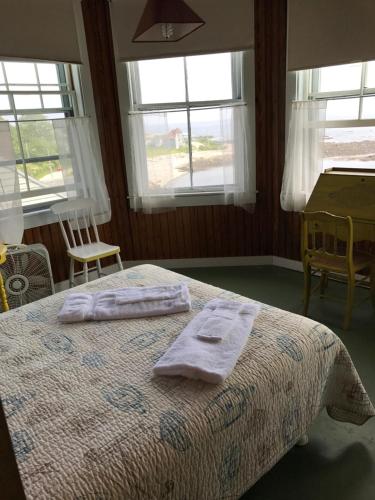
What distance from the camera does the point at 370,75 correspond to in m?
2.86

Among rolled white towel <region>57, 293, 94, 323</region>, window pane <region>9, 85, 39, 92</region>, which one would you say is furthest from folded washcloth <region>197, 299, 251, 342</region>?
window pane <region>9, 85, 39, 92</region>

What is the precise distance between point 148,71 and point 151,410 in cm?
307

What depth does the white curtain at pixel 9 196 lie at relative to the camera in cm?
285

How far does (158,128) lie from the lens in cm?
351

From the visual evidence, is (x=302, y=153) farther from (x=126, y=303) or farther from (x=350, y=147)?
(x=126, y=303)

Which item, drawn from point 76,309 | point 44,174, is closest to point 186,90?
point 44,174

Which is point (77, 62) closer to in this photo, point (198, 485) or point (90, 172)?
point (90, 172)

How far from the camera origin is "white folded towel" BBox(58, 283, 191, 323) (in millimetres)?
1771

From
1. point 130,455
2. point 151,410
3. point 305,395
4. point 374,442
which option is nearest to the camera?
point 130,455

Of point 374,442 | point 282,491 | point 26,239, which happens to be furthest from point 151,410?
point 26,239

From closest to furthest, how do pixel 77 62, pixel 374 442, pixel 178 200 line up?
1. pixel 374 442
2. pixel 77 62
3. pixel 178 200

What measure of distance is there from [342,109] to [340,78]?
0.77 ft

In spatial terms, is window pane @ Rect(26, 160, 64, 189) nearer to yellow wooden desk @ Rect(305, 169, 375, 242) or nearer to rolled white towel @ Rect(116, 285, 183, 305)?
rolled white towel @ Rect(116, 285, 183, 305)

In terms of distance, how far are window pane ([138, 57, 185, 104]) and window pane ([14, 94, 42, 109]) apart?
0.90 metres
